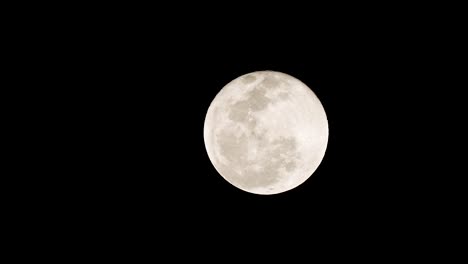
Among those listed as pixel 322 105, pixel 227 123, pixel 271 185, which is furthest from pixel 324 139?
pixel 227 123

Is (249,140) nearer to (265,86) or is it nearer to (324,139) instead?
(265,86)

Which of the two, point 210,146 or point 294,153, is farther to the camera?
point 210,146

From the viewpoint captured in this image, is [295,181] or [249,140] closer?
[249,140]

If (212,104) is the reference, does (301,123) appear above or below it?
below

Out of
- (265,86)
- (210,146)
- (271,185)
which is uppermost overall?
(265,86)

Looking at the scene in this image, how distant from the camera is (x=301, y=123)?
507cm

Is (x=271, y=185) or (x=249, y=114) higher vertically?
(x=249, y=114)

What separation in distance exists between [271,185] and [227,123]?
1.01 metres

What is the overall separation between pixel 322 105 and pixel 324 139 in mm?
489

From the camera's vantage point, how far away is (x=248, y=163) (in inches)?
202

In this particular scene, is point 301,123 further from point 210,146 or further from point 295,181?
point 210,146

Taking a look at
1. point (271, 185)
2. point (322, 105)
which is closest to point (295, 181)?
point (271, 185)

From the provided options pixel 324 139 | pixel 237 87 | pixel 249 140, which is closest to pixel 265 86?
pixel 237 87

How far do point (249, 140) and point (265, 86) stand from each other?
2.40 ft
